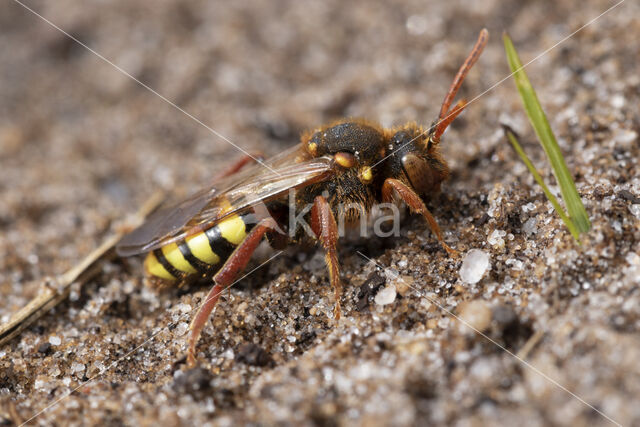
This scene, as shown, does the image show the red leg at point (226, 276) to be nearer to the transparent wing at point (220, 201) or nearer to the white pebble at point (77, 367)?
the transparent wing at point (220, 201)

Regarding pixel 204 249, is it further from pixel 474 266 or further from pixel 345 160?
pixel 474 266

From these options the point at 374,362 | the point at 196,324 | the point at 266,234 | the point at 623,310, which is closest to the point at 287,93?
the point at 266,234

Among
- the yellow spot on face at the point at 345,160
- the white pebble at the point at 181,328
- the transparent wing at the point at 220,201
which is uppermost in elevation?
the transparent wing at the point at 220,201

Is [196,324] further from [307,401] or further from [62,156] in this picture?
[62,156]

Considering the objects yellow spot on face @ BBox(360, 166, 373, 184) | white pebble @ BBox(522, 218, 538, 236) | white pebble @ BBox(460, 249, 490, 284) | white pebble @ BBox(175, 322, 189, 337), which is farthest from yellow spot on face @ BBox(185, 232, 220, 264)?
white pebble @ BBox(522, 218, 538, 236)

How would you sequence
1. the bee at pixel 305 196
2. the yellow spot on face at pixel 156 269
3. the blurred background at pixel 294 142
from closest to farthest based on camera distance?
the blurred background at pixel 294 142 → the bee at pixel 305 196 → the yellow spot on face at pixel 156 269

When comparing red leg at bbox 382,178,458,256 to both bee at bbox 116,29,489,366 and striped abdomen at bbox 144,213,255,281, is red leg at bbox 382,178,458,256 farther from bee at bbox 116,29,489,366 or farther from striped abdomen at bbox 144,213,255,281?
striped abdomen at bbox 144,213,255,281

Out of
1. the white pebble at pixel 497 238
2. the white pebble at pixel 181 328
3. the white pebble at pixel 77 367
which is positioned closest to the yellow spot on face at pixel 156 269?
the white pebble at pixel 181 328

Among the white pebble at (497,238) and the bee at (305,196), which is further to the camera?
Result: the bee at (305,196)

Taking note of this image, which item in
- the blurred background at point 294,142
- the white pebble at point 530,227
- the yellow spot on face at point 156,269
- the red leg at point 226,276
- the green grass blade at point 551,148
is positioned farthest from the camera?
the yellow spot on face at point 156,269
